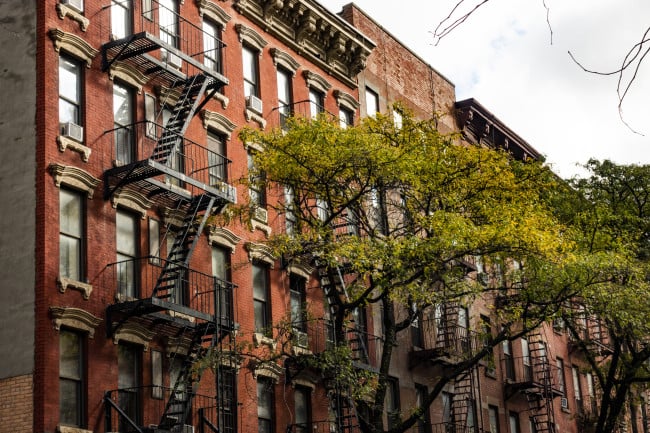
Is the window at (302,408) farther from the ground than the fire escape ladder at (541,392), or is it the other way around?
the fire escape ladder at (541,392)

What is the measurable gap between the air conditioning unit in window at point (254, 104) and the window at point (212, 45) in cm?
157

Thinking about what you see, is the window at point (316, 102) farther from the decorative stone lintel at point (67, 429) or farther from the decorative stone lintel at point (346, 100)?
the decorative stone lintel at point (67, 429)

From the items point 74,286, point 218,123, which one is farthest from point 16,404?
point 218,123

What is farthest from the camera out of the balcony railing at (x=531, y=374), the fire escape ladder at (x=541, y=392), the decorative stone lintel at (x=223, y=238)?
the fire escape ladder at (x=541, y=392)

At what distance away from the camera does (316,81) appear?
121ft

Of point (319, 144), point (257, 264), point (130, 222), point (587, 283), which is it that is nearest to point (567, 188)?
point (587, 283)

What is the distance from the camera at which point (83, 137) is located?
25.5 metres

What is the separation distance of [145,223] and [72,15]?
5.29m

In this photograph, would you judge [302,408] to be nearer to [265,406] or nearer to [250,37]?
[265,406]

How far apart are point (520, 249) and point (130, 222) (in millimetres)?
9661

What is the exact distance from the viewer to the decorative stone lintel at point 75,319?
76.1ft

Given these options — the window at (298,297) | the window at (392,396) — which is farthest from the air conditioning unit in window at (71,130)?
the window at (392,396)

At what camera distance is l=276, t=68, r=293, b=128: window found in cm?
3459

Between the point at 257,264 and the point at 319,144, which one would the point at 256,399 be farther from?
the point at 319,144
